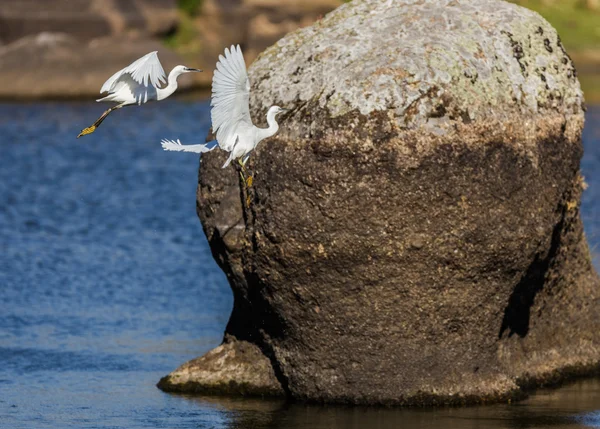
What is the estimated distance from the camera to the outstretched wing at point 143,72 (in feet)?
30.7

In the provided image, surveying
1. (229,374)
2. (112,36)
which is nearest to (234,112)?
(229,374)

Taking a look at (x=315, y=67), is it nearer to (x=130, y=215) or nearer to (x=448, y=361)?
(x=448, y=361)

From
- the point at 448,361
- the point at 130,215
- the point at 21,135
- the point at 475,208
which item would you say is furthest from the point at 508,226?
the point at 21,135

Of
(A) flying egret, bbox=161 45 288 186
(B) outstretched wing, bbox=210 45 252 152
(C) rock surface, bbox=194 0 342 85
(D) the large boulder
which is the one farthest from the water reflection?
(C) rock surface, bbox=194 0 342 85

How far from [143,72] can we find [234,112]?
2.51ft

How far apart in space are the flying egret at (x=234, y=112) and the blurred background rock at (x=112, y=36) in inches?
1032

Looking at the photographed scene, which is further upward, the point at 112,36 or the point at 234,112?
the point at 234,112

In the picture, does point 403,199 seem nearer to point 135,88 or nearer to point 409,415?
point 409,415

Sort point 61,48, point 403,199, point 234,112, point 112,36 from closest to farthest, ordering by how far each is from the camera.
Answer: point 234,112
point 403,199
point 61,48
point 112,36

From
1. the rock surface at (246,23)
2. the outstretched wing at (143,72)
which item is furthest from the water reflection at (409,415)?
the rock surface at (246,23)

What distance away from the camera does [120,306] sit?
1446cm

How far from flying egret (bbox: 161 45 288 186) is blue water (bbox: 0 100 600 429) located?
2.35 meters

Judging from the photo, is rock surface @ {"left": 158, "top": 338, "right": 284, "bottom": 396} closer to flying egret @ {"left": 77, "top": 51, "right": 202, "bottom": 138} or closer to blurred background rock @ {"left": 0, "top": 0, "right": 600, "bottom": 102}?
flying egret @ {"left": 77, "top": 51, "right": 202, "bottom": 138}

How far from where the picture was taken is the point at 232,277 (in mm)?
11188
